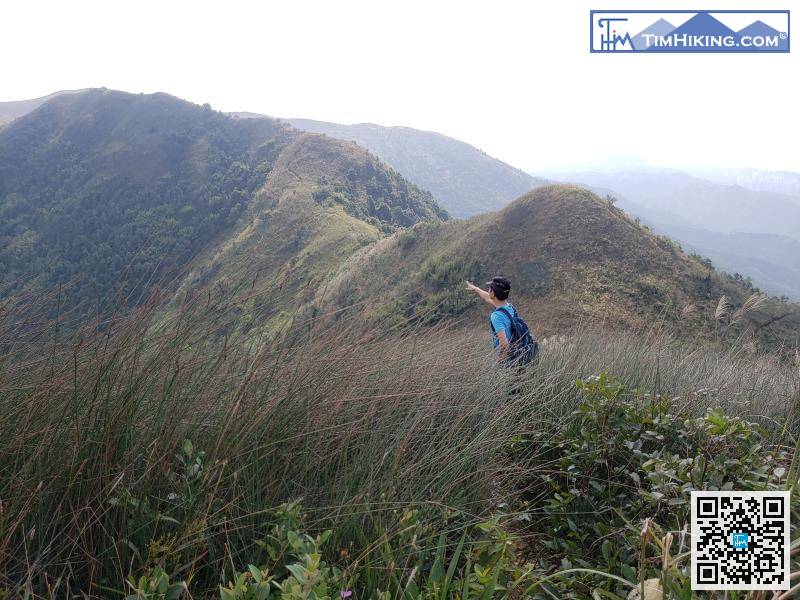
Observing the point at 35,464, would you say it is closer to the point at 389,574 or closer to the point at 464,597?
the point at 389,574

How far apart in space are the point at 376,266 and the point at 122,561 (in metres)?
26.7

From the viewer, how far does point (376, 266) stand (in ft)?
92.2

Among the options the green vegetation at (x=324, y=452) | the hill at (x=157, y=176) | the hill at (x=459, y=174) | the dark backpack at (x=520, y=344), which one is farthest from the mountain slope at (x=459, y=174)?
the green vegetation at (x=324, y=452)

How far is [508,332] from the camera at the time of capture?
414 centimetres

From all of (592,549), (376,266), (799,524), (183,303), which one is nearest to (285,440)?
(183,303)

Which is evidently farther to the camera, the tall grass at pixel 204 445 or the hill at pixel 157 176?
the hill at pixel 157 176

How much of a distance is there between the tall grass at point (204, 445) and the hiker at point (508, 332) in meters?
0.93

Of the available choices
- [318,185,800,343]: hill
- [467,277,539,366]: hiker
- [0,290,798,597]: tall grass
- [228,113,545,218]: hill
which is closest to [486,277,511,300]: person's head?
[467,277,539,366]: hiker

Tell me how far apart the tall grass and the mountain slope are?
5677 inches

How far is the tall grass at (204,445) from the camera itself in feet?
5.14

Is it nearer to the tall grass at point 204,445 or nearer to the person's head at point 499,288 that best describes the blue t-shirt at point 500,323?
the person's head at point 499,288

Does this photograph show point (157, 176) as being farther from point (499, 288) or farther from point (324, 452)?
point (324, 452)

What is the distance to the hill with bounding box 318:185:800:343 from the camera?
18.5 m

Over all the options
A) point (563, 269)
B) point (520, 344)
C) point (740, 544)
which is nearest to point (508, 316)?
point (520, 344)
